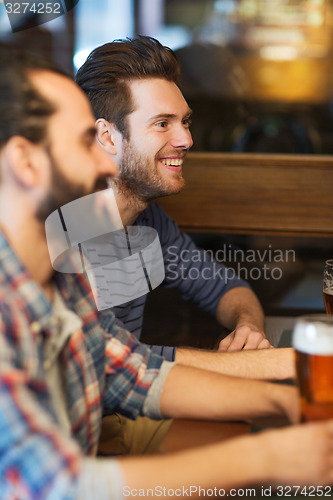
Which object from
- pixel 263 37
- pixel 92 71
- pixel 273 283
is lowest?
pixel 273 283

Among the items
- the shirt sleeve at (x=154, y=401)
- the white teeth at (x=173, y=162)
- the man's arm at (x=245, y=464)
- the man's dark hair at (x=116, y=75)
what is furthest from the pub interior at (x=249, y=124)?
the man's dark hair at (x=116, y=75)

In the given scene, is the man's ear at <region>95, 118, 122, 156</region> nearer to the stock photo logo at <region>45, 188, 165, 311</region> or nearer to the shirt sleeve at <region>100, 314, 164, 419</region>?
the stock photo logo at <region>45, 188, 165, 311</region>

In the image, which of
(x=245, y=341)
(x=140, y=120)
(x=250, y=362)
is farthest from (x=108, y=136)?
(x=250, y=362)

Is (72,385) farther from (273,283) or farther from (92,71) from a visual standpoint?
(273,283)

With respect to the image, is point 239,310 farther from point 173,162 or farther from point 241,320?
point 173,162

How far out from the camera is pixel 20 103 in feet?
2.90

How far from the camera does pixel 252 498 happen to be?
911mm

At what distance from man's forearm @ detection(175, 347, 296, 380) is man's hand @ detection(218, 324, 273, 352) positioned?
12 cm

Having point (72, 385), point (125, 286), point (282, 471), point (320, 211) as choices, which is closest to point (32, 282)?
point (72, 385)

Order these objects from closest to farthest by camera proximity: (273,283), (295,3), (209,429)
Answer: (209,429), (273,283), (295,3)

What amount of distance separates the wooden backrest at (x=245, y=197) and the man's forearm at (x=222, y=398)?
164cm

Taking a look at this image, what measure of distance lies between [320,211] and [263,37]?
4.32 metres

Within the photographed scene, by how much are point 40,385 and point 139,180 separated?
46.2 inches
